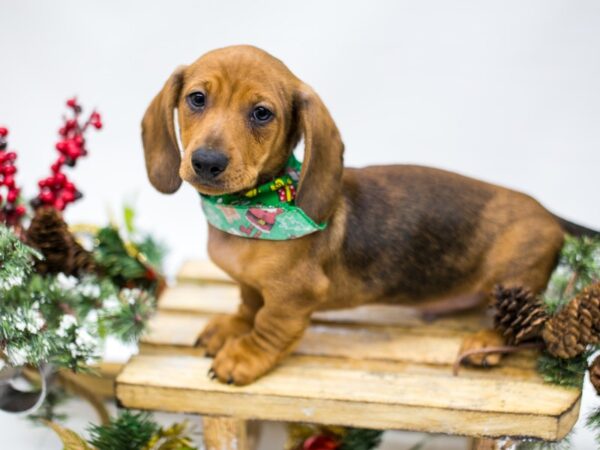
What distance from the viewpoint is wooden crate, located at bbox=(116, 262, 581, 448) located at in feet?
7.78

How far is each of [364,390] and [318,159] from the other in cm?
67

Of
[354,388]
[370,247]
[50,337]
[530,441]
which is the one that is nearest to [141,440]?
[50,337]

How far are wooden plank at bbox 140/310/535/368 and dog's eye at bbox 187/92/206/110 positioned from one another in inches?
32.1

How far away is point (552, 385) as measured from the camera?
247 cm

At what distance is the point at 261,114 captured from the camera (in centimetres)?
217

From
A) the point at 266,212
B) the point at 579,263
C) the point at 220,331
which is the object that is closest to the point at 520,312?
the point at 579,263

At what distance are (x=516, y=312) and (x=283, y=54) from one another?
1.68 meters

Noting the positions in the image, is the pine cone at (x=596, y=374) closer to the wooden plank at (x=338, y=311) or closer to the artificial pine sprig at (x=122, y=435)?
the wooden plank at (x=338, y=311)

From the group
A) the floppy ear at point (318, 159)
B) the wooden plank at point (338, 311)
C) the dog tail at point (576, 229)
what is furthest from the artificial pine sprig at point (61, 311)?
the dog tail at point (576, 229)

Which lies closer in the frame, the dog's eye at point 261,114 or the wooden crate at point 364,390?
the dog's eye at point 261,114

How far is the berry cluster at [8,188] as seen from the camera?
245cm

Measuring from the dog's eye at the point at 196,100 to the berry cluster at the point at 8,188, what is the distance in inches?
23.2

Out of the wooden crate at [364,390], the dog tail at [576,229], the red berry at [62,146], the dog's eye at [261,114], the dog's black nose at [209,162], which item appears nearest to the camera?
the dog's black nose at [209,162]

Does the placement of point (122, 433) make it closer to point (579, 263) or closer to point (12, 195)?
point (12, 195)
